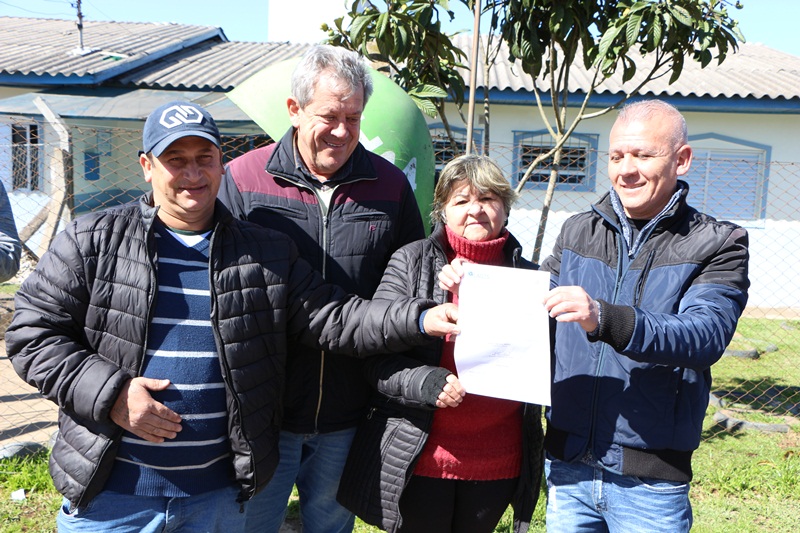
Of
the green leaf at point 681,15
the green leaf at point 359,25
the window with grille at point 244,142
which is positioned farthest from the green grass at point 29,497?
the green leaf at point 681,15

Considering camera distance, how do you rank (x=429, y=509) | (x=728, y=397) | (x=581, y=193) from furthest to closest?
(x=581, y=193), (x=728, y=397), (x=429, y=509)

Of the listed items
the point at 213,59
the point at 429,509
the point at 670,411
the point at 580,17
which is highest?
the point at 213,59

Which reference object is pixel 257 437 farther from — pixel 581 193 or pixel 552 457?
pixel 581 193

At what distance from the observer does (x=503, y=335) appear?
82.3 inches

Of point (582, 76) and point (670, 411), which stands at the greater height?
point (582, 76)

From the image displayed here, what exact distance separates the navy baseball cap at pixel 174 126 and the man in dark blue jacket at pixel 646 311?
1.14m

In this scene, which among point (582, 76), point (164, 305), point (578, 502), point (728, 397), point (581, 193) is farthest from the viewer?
point (582, 76)

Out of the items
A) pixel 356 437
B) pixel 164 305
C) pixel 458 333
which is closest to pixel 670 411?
pixel 458 333

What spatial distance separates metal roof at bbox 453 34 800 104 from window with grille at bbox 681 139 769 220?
941 mm

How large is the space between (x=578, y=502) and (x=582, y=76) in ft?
35.6

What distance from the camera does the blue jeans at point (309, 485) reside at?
2416 mm

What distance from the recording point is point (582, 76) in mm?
11914

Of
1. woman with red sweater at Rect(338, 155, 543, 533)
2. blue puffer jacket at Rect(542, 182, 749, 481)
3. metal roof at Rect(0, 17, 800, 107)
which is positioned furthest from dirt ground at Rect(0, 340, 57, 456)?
metal roof at Rect(0, 17, 800, 107)

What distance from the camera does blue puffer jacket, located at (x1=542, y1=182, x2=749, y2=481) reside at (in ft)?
6.40
